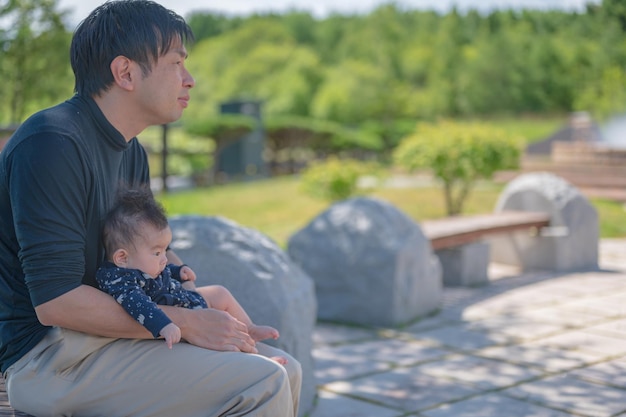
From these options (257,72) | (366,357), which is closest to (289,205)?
(366,357)

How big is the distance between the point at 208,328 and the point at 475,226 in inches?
207

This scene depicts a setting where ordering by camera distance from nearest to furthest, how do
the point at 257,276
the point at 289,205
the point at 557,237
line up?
the point at 257,276
the point at 557,237
the point at 289,205

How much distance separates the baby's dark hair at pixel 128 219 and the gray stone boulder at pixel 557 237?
6.24 meters

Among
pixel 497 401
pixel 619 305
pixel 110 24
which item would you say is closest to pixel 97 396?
pixel 110 24

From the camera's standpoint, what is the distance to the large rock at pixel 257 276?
3838mm

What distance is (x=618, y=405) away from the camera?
3986mm

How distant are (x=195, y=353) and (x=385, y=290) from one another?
3.65 m

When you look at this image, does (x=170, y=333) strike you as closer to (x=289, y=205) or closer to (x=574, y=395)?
(x=574, y=395)

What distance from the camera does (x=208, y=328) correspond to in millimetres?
2242

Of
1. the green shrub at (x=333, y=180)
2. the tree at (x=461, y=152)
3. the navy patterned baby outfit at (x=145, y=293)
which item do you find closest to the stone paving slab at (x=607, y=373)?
the navy patterned baby outfit at (x=145, y=293)

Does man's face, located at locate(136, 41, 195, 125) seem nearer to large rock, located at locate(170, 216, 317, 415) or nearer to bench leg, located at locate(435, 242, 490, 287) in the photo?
large rock, located at locate(170, 216, 317, 415)

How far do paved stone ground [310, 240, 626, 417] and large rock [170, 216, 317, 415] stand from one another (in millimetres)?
360

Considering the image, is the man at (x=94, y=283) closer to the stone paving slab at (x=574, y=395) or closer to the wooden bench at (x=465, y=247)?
the stone paving slab at (x=574, y=395)

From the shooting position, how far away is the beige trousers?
7.13 feet
